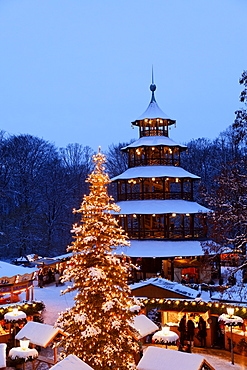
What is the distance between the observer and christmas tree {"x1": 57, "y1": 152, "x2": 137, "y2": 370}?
10852 millimetres

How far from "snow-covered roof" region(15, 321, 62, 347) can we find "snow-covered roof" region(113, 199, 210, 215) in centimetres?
1397

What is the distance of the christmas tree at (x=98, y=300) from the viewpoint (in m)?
10.9

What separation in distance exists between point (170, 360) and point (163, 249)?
16.8 metres

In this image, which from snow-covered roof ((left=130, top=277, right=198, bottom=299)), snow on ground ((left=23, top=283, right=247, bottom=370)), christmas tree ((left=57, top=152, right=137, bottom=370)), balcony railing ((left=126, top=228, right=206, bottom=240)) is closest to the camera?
christmas tree ((left=57, top=152, right=137, bottom=370))

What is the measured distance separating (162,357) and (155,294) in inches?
310

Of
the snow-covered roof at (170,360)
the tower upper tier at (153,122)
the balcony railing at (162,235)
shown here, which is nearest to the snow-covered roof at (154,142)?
the tower upper tier at (153,122)

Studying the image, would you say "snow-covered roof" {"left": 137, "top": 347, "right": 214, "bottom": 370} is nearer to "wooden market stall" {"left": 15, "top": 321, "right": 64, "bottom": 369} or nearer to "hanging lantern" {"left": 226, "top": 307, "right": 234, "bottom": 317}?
"wooden market stall" {"left": 15, "top": 321, "right": 64, "bottom": 369}

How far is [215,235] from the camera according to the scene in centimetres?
1345

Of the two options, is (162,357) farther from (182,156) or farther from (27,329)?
(182,156)

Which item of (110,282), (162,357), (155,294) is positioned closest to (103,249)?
(110,282)

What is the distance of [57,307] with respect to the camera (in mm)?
20938

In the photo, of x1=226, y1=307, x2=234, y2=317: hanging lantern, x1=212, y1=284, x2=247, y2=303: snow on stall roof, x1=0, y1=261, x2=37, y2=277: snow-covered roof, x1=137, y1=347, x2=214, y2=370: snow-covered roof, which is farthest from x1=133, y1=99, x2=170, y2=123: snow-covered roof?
x1=137, y1=347, x2=214, y2=370: snow-covered roof

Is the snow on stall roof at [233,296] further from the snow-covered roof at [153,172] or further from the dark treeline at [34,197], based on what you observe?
the dark treeline at [34,197]

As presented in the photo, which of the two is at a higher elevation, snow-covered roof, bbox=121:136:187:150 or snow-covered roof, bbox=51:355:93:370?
snow-covered roof, bbox=121:136:187:150
